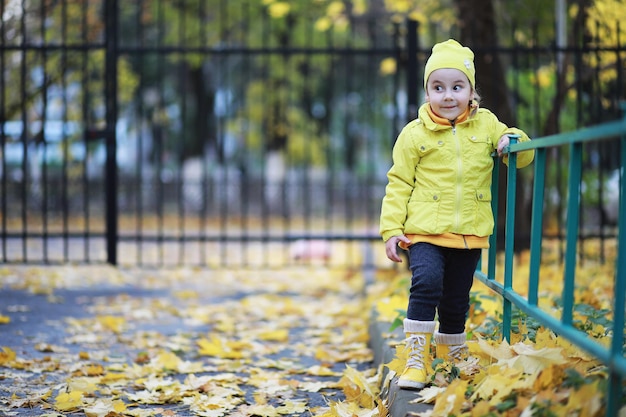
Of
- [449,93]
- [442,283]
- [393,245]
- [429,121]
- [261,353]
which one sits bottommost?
[261,353]

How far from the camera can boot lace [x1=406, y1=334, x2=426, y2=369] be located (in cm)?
314

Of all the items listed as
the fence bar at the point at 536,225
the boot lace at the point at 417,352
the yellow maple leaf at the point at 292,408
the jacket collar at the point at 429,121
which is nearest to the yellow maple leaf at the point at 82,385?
the yellow maple leaf at the point at 292,408

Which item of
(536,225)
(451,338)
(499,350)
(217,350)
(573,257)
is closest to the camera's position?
(573,257)

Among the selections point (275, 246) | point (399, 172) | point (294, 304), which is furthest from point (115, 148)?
point (275, 246)

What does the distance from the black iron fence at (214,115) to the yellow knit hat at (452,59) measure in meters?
3.50

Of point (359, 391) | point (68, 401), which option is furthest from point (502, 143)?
point (68, 401)

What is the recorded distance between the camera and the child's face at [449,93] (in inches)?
126

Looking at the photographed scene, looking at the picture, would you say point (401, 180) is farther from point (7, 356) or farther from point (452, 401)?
point (7, 356)

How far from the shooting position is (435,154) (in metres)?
3.21

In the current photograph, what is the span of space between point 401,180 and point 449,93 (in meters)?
0.40

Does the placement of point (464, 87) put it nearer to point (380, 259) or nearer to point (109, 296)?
point (109, 296)

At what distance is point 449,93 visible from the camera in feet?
10.5

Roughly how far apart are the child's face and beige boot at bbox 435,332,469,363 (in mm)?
943

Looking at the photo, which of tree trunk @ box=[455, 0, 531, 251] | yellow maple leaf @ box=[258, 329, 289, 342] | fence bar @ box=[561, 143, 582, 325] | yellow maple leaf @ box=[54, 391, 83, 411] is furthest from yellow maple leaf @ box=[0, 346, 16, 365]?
tree trunk @ box=[455, 0, 531, 251]
